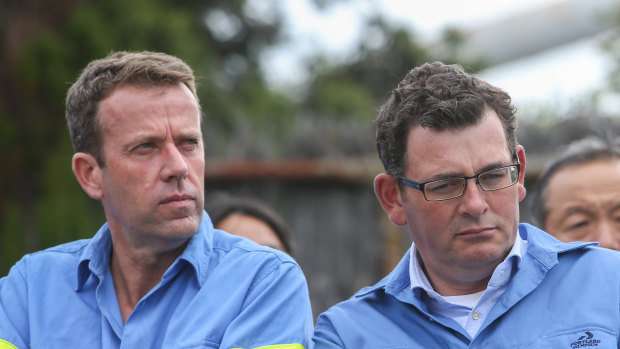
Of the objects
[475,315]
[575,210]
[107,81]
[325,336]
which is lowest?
[325,336]

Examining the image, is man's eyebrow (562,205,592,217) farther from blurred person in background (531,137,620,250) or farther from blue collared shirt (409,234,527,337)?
blue collared shirt (409,234,527,337)

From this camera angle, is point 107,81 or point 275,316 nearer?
point 275,316

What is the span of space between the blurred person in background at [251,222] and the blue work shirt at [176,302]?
102 cm

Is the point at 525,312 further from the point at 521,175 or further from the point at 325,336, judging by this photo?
the point at 325,336

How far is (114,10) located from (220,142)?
6.35 ft

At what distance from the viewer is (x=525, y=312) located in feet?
8.07

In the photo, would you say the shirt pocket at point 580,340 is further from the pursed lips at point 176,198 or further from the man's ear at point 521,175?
the pursed lips at point 176,198

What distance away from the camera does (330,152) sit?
6570 millimetres

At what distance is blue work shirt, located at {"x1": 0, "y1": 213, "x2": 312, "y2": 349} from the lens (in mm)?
2555

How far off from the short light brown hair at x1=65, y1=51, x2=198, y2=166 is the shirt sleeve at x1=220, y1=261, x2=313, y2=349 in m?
0.79

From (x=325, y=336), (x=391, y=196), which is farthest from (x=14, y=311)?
(x=391, y=196)

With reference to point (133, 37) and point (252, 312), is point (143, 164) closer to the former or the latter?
point (252, 312)

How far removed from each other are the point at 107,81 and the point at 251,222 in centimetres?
136

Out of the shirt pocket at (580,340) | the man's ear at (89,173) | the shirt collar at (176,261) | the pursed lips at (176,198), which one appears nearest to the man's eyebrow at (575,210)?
the shirt pocket at (580,340)
